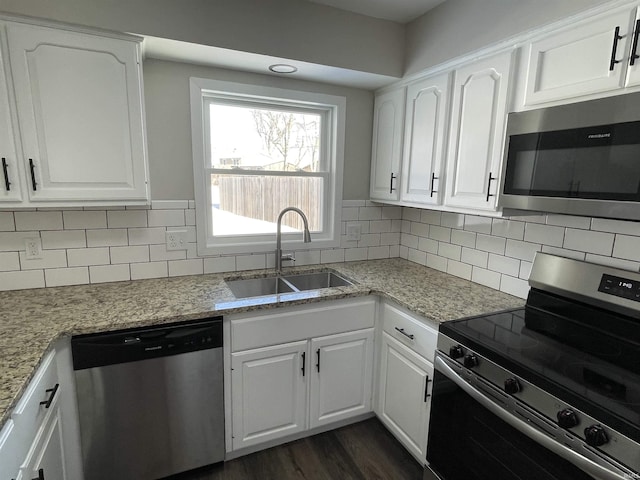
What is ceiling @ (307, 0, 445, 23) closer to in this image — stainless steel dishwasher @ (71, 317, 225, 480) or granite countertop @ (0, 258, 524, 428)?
granite countertop @ (0, 258, 524, 428)

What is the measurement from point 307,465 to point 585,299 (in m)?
1.59

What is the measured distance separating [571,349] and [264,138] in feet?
6.62

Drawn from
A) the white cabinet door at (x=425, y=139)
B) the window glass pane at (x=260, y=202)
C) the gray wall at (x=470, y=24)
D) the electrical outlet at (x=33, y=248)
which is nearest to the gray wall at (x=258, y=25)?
the gray wall at (x=470, y=24)

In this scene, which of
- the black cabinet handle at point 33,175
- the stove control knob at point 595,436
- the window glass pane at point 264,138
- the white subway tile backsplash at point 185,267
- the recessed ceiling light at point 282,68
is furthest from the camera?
the window glass pane at point 264,138

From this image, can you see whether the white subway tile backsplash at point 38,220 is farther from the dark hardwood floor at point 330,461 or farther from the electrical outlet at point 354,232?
the electrical outlet at point 354,232

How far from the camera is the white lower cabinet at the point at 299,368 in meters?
1.79

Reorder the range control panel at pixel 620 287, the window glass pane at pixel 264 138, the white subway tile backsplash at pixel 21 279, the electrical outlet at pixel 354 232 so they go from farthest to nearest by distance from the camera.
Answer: the electrical outlet at pixel 354 232 < the window glass pane at pixel 264 138 < the white subway tile backsplash at pixel 21 279 < the range control panel at pixel 620 287

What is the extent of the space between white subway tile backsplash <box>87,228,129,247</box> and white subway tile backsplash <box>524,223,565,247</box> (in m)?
2.20

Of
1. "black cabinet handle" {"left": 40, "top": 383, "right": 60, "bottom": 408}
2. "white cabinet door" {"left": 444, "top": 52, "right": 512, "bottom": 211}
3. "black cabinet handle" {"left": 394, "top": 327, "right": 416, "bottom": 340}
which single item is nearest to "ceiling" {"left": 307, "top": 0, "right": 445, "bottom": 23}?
"white cabinet door" {"left": 444, "top": 52, "right": 512, "bottom": 211}

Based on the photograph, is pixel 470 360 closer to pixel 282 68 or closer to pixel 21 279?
pixel 282 68

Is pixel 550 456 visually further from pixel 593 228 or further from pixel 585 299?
pixel 593 228

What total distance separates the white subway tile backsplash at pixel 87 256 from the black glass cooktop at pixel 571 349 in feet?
5.97

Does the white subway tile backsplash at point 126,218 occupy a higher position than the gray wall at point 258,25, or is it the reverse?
the gray wall at point 258,25

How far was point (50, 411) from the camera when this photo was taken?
129cm
